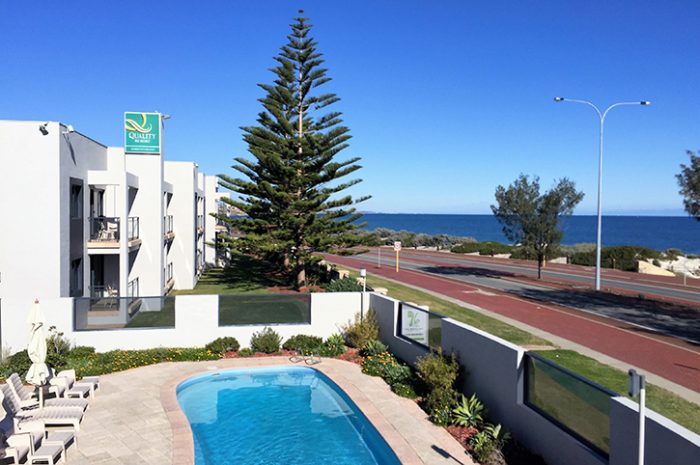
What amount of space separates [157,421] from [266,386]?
3.55 metres

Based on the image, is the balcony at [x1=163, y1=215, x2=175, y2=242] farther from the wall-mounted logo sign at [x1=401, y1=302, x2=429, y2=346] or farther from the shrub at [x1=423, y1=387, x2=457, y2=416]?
the shrub at [x1=423, y1=387, x2=457, y2=416]

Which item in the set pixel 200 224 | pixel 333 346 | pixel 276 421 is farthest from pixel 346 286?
pixel 200 224

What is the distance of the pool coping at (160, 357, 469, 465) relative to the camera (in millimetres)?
8758

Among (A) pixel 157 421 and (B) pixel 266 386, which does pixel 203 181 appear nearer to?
(B) pixel 266 386

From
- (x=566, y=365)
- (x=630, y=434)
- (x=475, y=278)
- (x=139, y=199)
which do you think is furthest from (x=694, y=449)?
(x=475, y=278)

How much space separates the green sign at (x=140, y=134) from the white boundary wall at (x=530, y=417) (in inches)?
562

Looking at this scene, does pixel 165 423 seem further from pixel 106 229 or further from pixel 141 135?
pixel 141 135

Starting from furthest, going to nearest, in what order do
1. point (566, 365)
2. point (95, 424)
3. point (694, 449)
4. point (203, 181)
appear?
1. point (203, 181)
2. point (566, 365)
3. point (95, 424)
4. point (694, 449)

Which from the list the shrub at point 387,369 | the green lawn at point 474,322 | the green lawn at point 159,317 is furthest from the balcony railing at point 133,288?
the shrub at point 387,369

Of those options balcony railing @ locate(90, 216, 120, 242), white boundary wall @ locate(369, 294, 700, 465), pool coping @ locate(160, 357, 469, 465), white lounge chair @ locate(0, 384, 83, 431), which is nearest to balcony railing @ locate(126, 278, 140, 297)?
balcony railing @ locate(90, 216, 120, 242)

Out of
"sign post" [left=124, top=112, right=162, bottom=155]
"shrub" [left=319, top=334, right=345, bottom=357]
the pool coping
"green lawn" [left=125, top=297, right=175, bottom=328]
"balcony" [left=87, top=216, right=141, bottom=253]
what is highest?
"sign post" [left=124, top=112, right=162, bottom=155]

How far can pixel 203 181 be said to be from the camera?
1399 inches

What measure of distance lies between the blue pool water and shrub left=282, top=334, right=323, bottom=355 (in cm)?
138

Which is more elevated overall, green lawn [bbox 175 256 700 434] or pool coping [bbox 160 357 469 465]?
green lawn [bbox 175 256 700 434]
